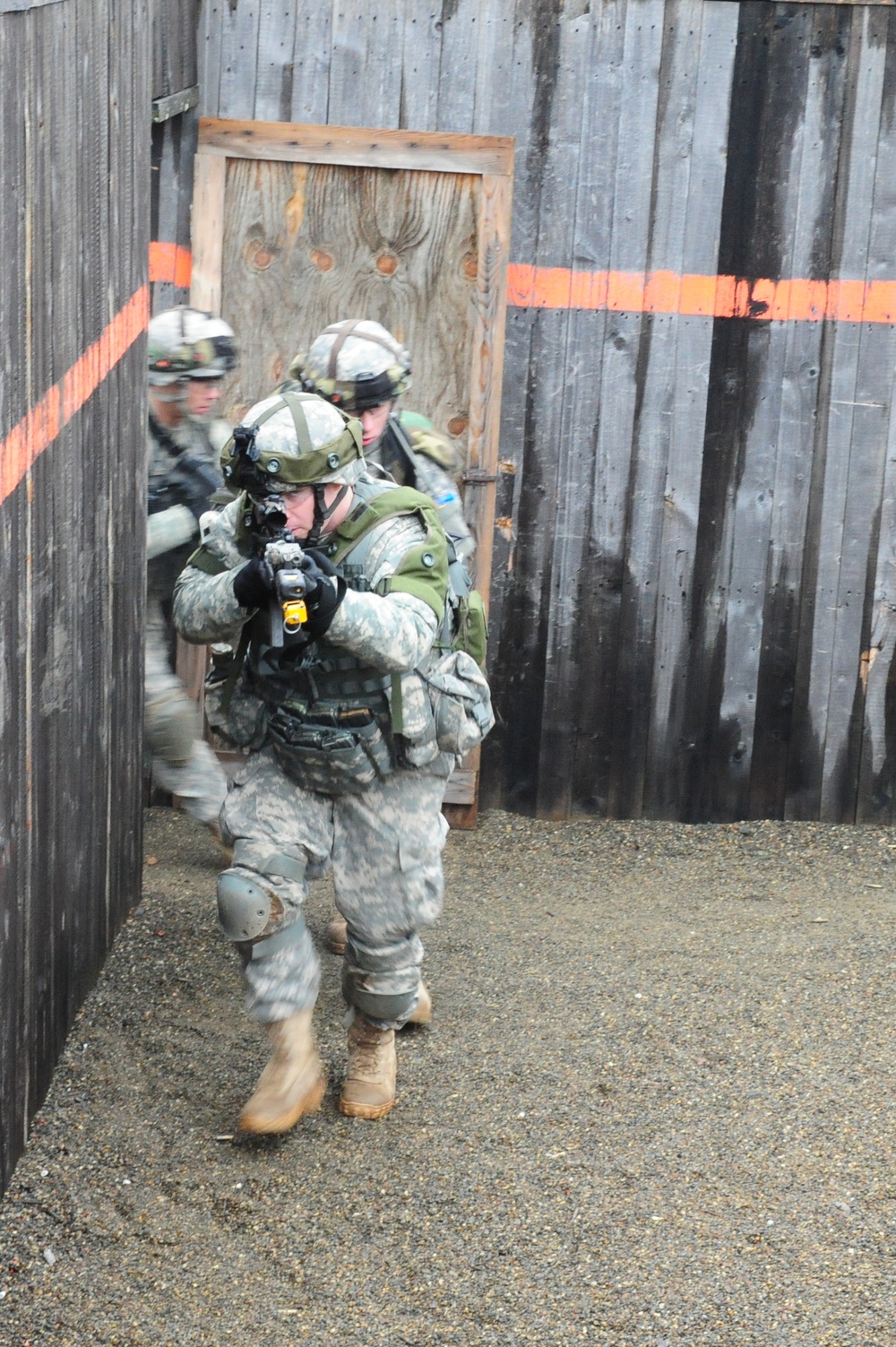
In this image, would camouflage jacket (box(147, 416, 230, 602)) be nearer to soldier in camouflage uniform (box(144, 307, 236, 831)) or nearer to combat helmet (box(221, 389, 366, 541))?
soldier in camouflage uniform (box(144, 307, 236, 831))

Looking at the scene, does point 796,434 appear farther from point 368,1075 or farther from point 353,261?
point 368,1075

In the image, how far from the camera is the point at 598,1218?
11.2 feet

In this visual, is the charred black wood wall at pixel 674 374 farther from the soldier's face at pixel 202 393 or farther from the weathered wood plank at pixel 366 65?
the soldier's face at pixel 202 393

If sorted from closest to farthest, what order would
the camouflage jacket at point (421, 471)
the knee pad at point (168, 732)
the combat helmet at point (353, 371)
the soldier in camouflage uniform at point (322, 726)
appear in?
the soldier in camouflage uniform at point (322, 726) → the combat helmet at point (353, 371) → the camouflage jacket at point (421, 471) → the knee pad at point (168, 732)

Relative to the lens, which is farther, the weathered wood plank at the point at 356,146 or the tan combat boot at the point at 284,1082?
the weathered wood plank at the point at 356,146

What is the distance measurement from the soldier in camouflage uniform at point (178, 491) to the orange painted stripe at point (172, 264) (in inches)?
33.6

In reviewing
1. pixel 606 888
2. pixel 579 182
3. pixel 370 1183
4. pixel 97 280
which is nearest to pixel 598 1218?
pixel 370 1183

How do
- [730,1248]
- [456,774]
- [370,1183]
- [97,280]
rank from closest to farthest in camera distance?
[730,1248], [370,1183], [97,280], [456,774]

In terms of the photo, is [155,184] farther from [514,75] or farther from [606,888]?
[606,888]

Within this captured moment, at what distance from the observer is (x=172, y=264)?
5.82 metres

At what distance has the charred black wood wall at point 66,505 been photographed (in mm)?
3162

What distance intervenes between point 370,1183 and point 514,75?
13.5 ft

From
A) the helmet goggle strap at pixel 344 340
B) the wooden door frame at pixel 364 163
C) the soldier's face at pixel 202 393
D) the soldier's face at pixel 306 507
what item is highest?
the wooden door frame at pixel 364 163

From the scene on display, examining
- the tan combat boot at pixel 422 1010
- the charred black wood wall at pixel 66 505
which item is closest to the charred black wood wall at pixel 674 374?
the charred black wood wall at pixel 66 505
